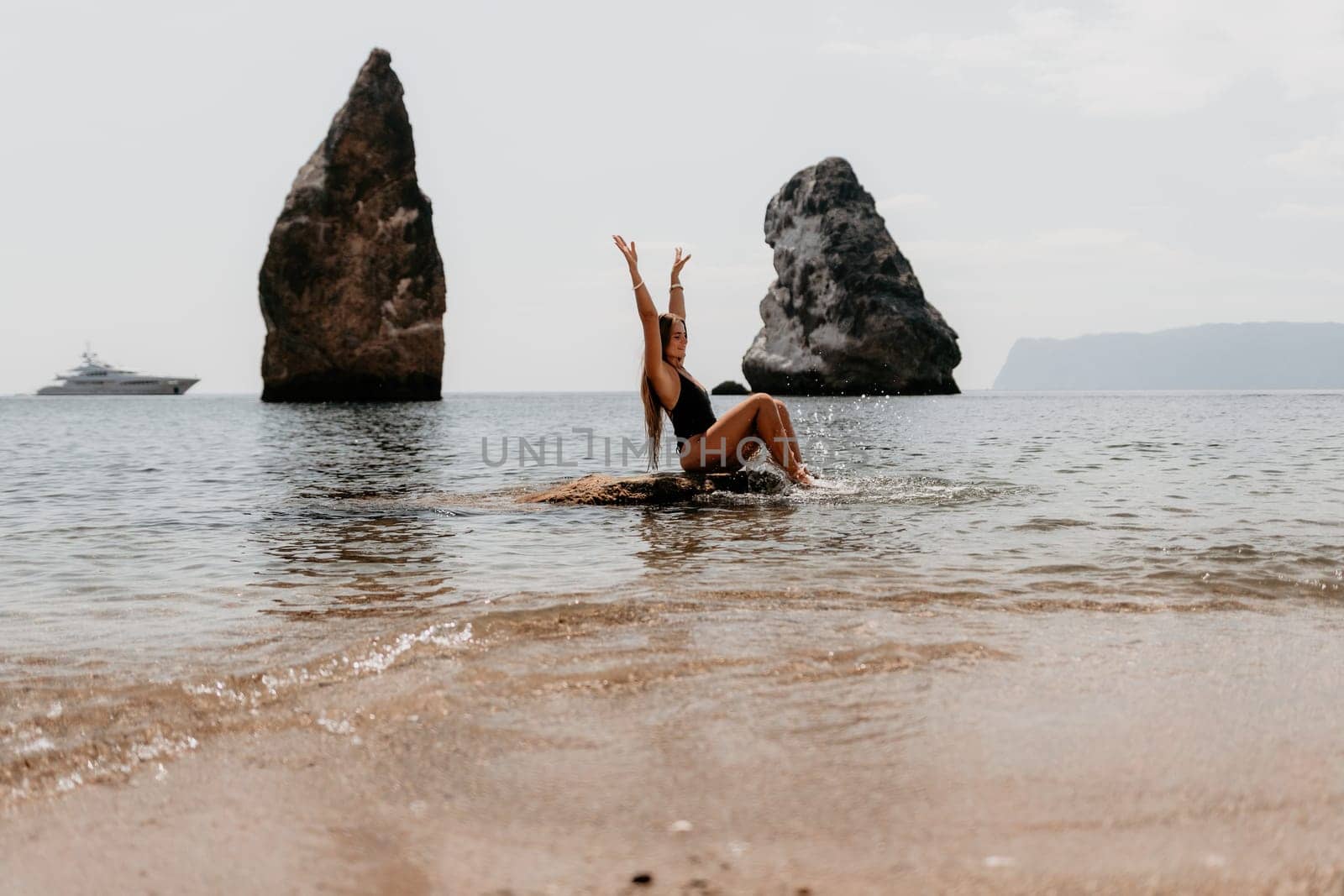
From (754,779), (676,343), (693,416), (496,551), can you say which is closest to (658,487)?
(693,416)

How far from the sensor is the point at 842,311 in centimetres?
9081

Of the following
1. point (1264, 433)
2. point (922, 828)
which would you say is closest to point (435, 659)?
point (922, 828)

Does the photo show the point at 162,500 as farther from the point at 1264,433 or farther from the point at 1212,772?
the point at 1264,433

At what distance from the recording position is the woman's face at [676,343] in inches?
370

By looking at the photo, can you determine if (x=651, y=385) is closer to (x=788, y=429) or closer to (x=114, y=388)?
(x=788, y=429)

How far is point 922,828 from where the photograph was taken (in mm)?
2104

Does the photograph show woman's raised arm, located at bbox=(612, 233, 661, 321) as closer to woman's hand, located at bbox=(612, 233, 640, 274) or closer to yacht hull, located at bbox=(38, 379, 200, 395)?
woman's hand, located at bbox=(612, 233, 640, 274)

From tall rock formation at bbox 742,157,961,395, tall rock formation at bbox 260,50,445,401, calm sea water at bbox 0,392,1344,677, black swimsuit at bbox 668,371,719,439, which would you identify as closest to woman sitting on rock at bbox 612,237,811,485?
black swimsuit at bbox 668,371,719,439

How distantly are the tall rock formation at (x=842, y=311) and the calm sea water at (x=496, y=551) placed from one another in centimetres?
7496

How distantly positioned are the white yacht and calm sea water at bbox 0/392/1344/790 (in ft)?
354

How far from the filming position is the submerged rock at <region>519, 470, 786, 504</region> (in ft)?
31.1

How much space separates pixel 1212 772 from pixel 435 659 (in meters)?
2.72

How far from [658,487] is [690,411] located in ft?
2.94

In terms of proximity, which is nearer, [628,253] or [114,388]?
[628,253]
